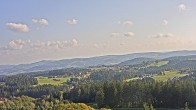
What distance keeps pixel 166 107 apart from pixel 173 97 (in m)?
4.56

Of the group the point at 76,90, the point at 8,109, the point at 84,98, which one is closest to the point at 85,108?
the point at 8,109

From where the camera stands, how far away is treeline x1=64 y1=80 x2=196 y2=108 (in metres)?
126

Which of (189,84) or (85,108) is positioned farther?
(189,84)

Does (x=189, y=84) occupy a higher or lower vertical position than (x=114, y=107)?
higher

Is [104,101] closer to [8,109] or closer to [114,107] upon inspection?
[114,107]

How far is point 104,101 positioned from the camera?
141 meters

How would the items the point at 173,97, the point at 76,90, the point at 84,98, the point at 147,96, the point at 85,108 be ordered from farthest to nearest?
the point at 76,90 → the point at 84,98 → the point at 147,96 → the point at 173,97 → the point at 85,108

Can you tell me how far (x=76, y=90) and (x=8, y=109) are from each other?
1704 inches

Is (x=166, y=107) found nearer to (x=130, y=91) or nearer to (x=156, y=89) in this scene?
(x=156, y=89)

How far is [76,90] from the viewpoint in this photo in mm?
174500

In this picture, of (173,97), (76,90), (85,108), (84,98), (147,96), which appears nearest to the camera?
(85,108)

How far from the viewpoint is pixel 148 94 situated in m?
137

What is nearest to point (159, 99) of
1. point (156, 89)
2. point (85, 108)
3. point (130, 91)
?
point (156, 89)

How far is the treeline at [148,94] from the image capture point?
126375 millimetres
